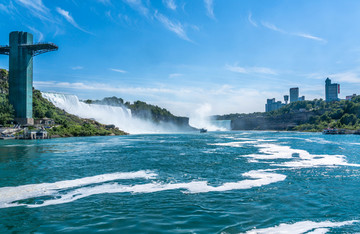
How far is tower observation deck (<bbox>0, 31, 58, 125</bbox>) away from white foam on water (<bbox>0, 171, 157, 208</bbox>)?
68.5 metres

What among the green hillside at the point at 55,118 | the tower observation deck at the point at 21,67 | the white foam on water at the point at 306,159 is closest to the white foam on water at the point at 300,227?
the white foam on water at the point at 306,159

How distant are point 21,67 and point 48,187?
72132mm

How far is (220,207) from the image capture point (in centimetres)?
1106

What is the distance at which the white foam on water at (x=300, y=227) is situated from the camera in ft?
28.0

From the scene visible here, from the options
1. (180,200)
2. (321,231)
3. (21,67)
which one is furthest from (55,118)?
(321,231)

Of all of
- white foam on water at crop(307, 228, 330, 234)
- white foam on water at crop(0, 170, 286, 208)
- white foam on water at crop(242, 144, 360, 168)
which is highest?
white foam on water at crop(0, 170, 286, 208)

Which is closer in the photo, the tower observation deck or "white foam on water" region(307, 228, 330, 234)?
"white foam on water" region(307, 228, 330, 234)

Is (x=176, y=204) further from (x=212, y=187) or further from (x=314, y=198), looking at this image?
(x=314, y=198)

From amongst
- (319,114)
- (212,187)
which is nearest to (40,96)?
(212,187)

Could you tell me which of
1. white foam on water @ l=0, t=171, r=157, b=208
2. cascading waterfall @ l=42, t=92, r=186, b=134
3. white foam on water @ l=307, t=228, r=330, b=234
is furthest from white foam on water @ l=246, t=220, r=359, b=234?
cascading waterfall @ l=42, t=92, r=186, b=134

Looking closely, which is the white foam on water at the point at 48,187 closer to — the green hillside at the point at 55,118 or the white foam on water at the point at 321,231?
the white foam on water at the point at 321,231

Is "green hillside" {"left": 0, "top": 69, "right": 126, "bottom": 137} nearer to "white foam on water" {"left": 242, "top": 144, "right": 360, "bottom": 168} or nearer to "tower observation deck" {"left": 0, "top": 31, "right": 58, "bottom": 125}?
"tower observation deck" {"left": 0, "top": 31, "right": 58, "bottom": 125}

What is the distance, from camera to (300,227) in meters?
9.01

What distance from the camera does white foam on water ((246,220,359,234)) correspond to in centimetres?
854
